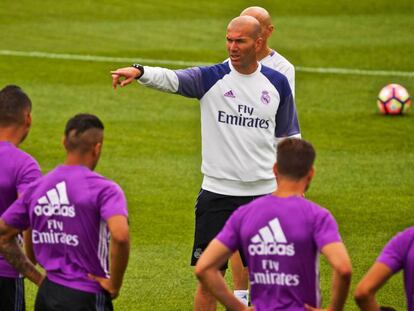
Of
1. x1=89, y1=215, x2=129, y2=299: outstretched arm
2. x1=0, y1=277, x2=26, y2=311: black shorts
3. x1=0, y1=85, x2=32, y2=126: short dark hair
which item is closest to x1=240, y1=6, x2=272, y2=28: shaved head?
x1=0, y1=85, x2=32, y2=126: short dark hair

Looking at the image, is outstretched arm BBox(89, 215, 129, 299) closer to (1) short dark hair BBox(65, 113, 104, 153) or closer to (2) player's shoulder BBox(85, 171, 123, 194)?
(2) player's shoulder BBox(85, 171, 123, 194)

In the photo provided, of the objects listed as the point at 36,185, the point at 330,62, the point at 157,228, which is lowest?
the point at 157,228

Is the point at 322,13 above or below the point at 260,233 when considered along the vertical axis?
above

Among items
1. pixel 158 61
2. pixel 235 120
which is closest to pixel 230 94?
pixel 235 120

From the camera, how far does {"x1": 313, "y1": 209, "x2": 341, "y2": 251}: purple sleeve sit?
6617 millimetres

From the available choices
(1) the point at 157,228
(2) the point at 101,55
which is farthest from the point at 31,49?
(1) the point at 157,228

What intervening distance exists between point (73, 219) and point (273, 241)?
124cm

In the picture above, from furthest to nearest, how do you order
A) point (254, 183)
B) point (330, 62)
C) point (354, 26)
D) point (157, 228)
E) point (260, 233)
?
point (354, 26) → point (330, 62) → point (157, 228) → point (254, 183) → point (260, 233)

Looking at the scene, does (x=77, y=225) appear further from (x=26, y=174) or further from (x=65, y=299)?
(x=26, y=174)

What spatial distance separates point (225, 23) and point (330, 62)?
12.7 feet

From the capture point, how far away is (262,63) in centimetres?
1041

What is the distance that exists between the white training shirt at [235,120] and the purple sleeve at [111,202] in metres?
2.57

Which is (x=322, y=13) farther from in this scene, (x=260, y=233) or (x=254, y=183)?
(x=260, y=233)

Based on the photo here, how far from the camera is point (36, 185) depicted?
7188mm
